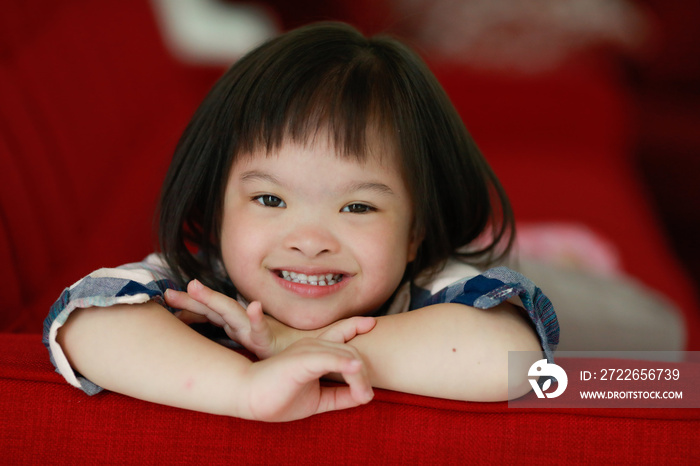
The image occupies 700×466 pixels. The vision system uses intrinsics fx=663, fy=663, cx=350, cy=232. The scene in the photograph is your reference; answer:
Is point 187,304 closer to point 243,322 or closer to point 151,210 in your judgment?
point 243,322

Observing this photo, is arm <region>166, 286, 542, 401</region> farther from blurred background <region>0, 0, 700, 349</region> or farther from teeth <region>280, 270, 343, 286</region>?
blurred background <region>0, 0, 700, 349</region>

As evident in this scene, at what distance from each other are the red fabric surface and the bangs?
355 millimetres

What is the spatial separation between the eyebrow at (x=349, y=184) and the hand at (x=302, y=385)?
10.0 inches

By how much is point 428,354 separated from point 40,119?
1035 millimetres

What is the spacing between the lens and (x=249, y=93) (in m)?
0.91

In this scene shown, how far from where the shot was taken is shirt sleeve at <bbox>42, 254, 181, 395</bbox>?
27.1 inches

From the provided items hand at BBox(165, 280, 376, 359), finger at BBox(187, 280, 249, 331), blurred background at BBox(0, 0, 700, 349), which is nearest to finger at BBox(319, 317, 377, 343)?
hand at BBox(165, 280, 376, 359)

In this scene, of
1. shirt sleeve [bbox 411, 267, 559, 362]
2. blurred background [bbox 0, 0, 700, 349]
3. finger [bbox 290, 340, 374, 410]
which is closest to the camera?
finger [bbox 290, 340, 374, 410]

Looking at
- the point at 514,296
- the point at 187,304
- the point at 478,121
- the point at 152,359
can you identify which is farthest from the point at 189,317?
the point at 478,121

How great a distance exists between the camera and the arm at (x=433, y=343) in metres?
0.70

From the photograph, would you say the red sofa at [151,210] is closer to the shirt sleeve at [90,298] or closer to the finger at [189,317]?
the shirt sleeve at [90,298]

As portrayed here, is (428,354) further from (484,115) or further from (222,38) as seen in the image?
(222,38)

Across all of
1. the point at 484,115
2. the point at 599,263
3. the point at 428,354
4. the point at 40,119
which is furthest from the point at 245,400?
the point at 484,115

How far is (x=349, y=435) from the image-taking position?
671 mm
